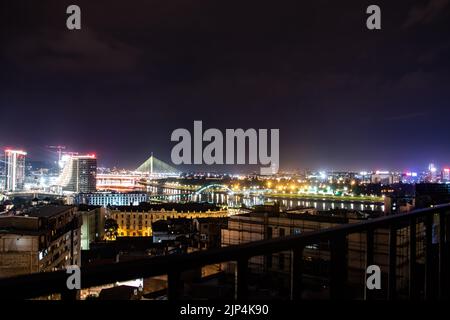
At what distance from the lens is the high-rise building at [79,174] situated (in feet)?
203

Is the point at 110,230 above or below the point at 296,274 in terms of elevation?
below

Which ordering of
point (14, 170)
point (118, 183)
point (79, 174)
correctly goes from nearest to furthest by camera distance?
point (79, 174) → point (14, 170) → point (118, 183)

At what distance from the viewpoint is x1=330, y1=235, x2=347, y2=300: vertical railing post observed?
49.7 inches

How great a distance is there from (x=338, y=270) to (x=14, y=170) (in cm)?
7399

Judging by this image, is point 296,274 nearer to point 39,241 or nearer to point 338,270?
point 338,270

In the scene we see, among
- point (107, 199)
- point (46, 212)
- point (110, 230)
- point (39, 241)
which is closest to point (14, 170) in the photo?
point (107, 199)

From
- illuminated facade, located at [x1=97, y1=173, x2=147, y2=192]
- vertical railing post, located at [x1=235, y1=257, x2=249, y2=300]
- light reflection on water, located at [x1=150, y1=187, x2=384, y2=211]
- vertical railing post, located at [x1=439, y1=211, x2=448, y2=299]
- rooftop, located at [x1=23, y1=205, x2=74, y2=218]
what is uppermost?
vertical railing post, located at [x1=235, y1=257, x2=249, y2=300]

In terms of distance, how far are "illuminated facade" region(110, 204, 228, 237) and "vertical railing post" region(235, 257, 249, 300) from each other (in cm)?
2595

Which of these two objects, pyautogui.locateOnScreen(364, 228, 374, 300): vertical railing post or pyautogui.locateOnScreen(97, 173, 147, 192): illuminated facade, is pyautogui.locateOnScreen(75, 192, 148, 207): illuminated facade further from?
pyautogui.locateOnScreen(364, 228, 374, 300): vertical railing post

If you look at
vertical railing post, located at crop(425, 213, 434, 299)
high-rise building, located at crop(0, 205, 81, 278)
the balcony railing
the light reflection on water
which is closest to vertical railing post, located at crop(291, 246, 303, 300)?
the balcony railing

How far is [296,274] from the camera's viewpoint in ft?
3.90

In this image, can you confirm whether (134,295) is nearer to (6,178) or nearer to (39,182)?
(6,178)
